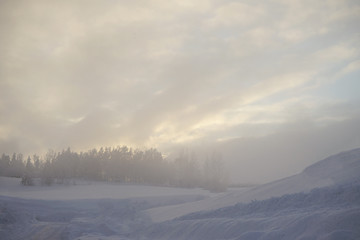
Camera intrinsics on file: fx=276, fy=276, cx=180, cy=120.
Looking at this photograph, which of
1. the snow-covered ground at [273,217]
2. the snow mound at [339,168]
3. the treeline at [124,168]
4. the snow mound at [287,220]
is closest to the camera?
the snow mound at [287,220]

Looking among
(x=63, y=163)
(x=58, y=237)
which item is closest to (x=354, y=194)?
(x=58, y=237)

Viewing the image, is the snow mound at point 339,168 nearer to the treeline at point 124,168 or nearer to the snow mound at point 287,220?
the snow mound at point 287,220

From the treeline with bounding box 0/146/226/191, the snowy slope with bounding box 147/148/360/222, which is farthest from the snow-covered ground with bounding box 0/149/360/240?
the treeline with bounding box 0/146/226/191

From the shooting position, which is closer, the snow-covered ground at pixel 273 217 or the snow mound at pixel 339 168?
the snow-covered ground at pixel 273 217

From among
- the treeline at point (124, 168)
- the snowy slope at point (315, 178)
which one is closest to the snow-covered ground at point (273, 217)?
the snowy slope at point (315, 178)

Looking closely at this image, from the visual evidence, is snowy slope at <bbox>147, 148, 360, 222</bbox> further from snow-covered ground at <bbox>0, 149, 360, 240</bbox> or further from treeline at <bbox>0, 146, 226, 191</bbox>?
treeline at <bbox>0, 146, 226, 191</bbox>

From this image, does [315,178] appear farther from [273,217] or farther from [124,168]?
[124,168]

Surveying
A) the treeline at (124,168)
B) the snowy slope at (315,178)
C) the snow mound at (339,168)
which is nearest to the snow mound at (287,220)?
the snowy slope at (315,178)

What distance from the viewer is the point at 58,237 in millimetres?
12523

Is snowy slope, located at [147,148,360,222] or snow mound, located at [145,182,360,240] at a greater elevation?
snowy slope, located at [147,148,360,222]

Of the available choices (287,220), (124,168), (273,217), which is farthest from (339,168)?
(124,168)

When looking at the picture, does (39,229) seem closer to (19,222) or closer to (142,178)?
(19,222)

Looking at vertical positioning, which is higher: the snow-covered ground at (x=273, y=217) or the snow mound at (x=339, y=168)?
the snow mound at (x=339, y=168)

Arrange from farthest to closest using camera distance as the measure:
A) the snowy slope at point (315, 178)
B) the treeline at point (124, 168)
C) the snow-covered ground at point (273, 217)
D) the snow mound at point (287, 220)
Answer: the treeline at point (124, 168)
the snowy slope at point (315, 178)
the snow-covered ground at point (273, 217)
the snow mound at point (287, 220)
